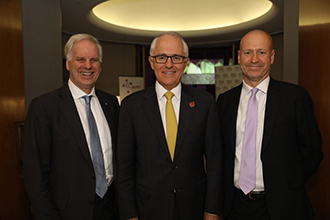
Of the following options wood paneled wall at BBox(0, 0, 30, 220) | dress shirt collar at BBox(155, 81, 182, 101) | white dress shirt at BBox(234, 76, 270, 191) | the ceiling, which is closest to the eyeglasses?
dress shirt collar at BBox(155, 81, 182, 101)

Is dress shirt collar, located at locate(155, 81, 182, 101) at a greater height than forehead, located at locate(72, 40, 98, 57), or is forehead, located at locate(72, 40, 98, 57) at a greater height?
forehead, located at locate(72, 40, 98, 57)

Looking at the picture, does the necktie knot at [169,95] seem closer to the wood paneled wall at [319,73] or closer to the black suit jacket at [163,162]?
the black suit jacket at [163,162]

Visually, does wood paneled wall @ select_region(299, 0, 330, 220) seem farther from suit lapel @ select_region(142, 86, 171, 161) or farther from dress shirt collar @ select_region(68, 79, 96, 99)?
dress shirt collar @ select_region(68, 79, 96, 99)

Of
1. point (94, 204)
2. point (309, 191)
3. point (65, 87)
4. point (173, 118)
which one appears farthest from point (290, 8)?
point (94, 204)

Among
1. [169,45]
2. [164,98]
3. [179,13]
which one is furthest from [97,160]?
[179,13]

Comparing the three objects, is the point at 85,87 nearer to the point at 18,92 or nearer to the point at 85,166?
the point at 85,166

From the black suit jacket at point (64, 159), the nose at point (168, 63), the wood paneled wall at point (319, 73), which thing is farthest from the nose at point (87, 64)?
the wood paneled wall at point (319, 73)

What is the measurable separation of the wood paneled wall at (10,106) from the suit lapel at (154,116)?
1.27 metres

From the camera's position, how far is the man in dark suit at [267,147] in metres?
1.84

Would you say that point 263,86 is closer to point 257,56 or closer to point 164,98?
point 257,56

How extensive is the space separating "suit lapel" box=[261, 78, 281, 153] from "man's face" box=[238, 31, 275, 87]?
13 centimetres

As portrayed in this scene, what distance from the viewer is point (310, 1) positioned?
2.35 m

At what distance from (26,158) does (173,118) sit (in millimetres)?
986

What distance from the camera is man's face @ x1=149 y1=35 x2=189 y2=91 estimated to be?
1819 millimetres
